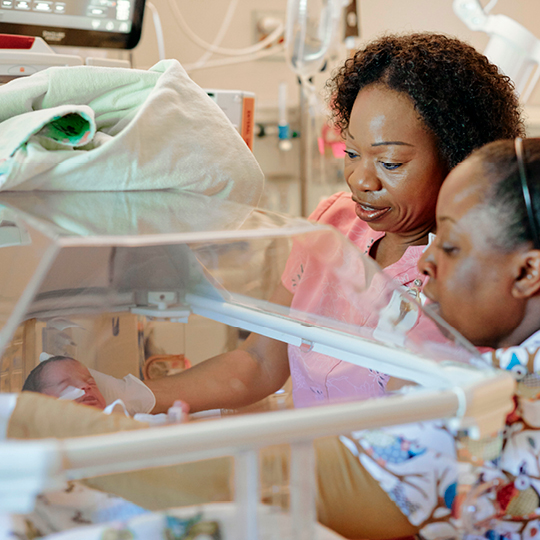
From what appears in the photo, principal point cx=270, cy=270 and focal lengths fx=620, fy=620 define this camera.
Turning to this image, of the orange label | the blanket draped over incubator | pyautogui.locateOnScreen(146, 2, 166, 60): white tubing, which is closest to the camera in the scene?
the blanket draped over incubator

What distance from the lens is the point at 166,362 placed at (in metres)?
0.87

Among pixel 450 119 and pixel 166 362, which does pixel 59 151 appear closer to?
pixel 166 362

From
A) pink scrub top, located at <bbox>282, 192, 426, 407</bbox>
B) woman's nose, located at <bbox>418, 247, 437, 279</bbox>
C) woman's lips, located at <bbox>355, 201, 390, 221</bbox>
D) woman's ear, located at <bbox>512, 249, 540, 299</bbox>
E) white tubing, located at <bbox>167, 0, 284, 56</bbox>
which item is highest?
white tubing, located at <bbox>167, 0, 284, 56</bbox>

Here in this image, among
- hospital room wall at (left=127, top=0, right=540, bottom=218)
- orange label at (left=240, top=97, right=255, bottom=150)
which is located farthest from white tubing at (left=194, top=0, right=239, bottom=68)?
orange label at (left=240, top=97, right=255, bottom=150)

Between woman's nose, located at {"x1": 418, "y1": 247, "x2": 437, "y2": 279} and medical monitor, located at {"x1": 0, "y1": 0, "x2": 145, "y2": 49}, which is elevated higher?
medical monitor, located at {"x1": 0, "y1": 0, "x2": 145, "y2": 49}

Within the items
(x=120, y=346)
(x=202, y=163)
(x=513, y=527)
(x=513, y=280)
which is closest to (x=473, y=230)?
(x=513, y=280)

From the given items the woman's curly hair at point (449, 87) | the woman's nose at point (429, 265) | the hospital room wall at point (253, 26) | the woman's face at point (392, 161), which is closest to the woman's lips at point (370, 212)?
the woman's face at point (392, 161)

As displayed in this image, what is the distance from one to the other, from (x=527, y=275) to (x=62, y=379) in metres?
0.57

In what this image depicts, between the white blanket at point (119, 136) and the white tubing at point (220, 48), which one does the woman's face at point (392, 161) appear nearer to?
the white blanket at point (119, 136)

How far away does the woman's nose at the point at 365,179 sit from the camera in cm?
92

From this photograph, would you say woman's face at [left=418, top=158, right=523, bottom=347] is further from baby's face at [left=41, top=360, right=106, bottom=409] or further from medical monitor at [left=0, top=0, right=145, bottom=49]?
medical monitor at [left=0, top=0, right=145, bottom=49]

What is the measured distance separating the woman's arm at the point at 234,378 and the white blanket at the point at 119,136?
21 centimetres

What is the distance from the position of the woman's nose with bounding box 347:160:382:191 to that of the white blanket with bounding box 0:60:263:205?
142 mm

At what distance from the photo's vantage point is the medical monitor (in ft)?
4.05
